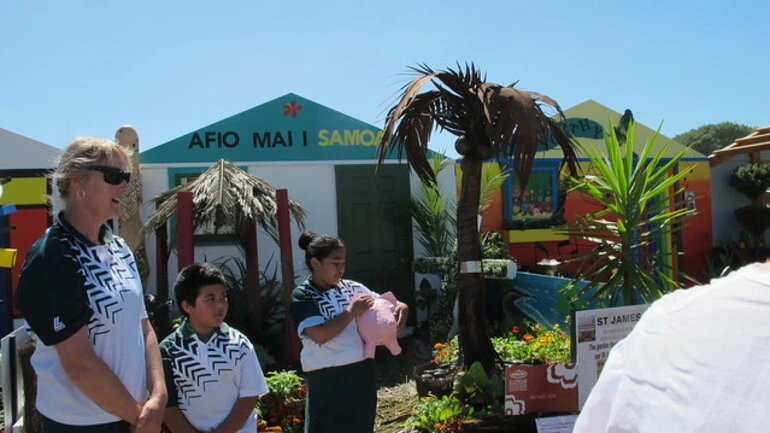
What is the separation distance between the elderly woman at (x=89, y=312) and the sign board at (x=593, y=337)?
257cm

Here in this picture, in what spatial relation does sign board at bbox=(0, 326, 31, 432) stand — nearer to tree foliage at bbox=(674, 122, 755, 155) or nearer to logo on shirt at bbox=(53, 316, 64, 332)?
logo on shirt at bbox=(53, 316, 64, 332)

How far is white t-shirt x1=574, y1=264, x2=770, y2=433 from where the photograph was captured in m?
0.89

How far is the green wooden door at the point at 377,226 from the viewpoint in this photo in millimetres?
8961

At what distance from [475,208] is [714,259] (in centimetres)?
868

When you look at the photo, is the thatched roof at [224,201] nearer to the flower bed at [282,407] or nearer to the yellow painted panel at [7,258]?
the flower bed at [282,407]

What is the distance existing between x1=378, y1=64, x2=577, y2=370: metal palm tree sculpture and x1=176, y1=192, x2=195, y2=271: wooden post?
289 cm

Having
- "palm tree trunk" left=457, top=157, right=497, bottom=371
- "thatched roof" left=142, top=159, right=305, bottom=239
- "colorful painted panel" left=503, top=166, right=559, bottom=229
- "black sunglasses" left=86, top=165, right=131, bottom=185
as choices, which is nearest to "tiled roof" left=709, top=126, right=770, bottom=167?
"colorful painted panel" left=503, top=166, right=559, bottom=229

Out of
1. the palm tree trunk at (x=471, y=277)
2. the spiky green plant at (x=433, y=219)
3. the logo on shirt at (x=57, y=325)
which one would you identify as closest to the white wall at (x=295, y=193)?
the spiky green plant at (x=433, y=219)

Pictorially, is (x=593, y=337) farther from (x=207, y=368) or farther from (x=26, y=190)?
(x=26, y=190)

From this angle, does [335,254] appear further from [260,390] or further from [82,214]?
[82,214]

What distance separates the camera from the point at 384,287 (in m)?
9.11

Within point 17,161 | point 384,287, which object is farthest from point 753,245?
point 17,161

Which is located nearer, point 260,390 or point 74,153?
point 74,153

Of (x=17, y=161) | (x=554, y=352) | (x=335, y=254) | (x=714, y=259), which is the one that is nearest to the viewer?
(x=335, y=254)
